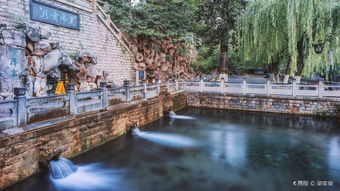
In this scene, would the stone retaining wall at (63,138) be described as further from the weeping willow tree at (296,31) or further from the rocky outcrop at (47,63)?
the weeping willow tree at (296,31)

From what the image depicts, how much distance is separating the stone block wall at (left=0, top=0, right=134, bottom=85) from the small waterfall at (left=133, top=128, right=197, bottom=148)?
488 cm

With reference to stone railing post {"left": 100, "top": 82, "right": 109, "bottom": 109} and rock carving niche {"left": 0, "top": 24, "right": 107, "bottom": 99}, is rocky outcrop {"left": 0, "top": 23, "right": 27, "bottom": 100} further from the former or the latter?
stone railing post {"left": 100, "top": 82, "right": 109, "bottom": 109}

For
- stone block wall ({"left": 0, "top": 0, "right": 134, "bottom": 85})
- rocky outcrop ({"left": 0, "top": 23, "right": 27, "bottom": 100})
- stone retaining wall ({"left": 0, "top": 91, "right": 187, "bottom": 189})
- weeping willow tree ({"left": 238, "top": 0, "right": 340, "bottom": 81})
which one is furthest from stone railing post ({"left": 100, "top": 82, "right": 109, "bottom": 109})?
weeping willow tree ({"left": 238, "top": 0, "right": 340, "bottom": 81})

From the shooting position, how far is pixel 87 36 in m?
11.0

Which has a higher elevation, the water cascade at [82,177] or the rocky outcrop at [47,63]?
the rocky outcrop at [47,63]

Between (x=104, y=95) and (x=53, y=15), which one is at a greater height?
(x=53, y=15)

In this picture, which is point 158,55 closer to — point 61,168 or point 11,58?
point 11,58

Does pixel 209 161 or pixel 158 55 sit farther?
pixel 158 55

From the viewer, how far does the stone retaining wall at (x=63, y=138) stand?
4.11 meters

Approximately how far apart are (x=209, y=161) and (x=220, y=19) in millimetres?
12358

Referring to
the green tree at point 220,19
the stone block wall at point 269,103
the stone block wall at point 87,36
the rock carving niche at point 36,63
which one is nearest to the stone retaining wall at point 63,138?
the rock carving niche at point 36,63

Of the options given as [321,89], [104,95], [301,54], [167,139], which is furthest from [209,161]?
[301,54]

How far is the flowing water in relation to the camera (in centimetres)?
474

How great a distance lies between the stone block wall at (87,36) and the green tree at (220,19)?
600 cm
